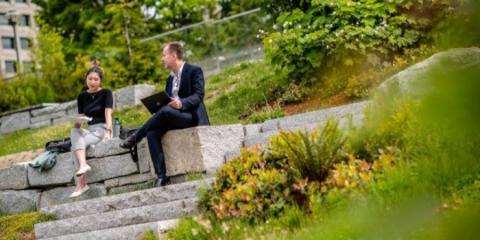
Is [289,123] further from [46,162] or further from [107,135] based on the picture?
[46,162]

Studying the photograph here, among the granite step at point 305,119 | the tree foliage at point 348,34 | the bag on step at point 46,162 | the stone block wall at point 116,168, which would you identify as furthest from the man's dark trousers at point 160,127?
the tree foliage at point 348,34

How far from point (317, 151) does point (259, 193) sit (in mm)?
588

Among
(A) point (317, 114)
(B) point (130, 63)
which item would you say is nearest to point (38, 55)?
(B) point (130, 63)

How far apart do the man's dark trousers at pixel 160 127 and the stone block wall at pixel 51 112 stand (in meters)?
9.23

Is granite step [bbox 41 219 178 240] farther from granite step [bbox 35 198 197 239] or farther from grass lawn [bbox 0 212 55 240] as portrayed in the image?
grass lawn [bbox 0 212 55 240]

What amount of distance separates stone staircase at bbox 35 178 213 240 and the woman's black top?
1.35 metres

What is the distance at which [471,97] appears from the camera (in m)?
1.12

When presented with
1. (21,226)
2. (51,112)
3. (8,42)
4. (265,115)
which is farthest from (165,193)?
(8,42)

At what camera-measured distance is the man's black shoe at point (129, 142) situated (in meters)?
9.62

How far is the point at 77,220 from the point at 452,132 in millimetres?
8082

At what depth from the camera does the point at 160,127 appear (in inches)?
369

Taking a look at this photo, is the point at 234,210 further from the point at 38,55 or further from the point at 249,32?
the point at 38,55

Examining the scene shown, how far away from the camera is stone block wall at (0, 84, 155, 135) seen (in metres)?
18.8

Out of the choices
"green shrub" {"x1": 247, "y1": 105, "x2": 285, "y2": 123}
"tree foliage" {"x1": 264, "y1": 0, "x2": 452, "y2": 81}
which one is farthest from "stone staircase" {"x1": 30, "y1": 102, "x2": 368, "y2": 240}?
"tree foliage" {"x1": 264, "y1": 0, "x2": 452, "y2": 81}
